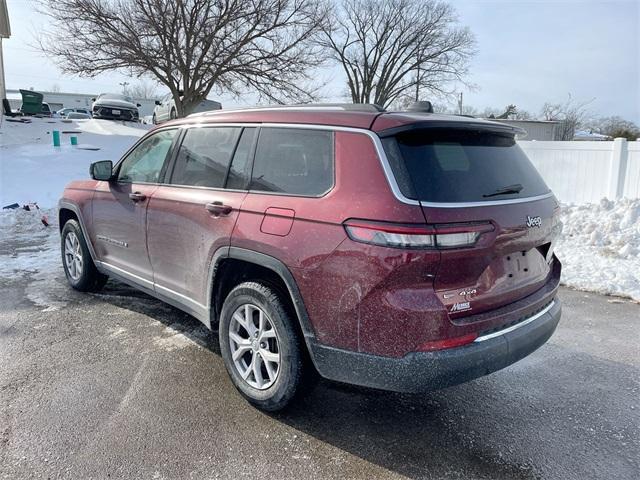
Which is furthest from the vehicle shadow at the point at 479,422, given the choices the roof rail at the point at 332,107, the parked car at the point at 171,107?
the parked car at the point at 171,107

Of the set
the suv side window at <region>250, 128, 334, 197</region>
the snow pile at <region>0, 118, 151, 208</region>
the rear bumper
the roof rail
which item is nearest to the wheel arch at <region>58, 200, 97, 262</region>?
the roof rail

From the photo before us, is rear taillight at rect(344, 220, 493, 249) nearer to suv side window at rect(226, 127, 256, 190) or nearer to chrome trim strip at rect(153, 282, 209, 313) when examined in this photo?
suv side window at rect(226, 127, 256, 190)

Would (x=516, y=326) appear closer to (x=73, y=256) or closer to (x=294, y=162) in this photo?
(x=294, y=162)

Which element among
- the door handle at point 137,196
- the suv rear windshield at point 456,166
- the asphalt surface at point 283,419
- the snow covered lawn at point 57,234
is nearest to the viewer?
the suv rear windshield at point 456,166

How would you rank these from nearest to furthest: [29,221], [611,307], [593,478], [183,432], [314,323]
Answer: [593,478]
[314,323]
[183,432]
[611,307]
[29,221]

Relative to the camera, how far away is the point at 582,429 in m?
2.90

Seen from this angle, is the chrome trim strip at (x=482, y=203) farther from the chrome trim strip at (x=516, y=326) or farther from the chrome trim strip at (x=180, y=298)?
the chrome trim strip at (x=180, y=298)

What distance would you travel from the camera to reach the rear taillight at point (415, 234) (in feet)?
7.52

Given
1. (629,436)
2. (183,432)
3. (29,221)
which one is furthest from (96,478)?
(29,221)

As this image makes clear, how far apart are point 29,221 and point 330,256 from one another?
27.5ft

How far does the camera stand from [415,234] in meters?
2.29

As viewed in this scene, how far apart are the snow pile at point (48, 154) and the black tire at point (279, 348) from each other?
8.87 m

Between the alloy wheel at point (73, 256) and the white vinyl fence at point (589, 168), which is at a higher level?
the white vinyl fence at point (589, 168)

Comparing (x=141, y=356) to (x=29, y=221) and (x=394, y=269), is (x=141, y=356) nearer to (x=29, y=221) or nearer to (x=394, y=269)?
(x=394, y=269)
